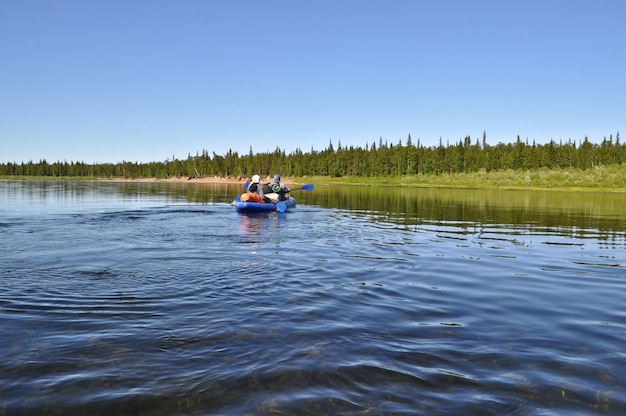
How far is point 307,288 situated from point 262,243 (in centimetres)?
799

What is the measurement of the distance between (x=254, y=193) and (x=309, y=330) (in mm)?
25830

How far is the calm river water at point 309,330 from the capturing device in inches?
217

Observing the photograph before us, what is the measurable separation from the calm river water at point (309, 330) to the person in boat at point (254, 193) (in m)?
14.5

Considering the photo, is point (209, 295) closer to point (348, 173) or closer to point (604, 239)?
point (604, 239)

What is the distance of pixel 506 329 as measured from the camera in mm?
8195

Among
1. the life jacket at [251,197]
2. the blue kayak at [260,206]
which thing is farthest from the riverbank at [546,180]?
the life jacket at [251,197]

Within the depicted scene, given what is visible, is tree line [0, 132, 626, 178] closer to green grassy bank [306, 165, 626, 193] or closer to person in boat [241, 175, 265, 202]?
green grassy bank [306, 165, 626, 193]

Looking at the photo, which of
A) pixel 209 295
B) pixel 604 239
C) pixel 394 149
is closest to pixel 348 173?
pixel 394 149

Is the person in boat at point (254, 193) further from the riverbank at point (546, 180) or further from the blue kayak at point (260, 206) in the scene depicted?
the riverbank at point (546, 180)

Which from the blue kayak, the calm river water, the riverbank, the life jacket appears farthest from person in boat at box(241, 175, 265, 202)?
the riverbank

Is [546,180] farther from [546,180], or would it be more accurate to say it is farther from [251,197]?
[251,197]

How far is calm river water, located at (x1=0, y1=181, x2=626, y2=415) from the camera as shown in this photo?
551cm

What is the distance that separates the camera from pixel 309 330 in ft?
26.1

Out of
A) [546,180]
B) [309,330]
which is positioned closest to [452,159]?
[546,180]
